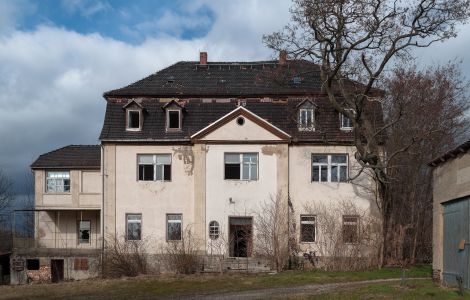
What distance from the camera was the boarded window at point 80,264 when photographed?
116ft

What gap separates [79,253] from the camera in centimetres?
3675

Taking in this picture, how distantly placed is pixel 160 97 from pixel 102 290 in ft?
43.4

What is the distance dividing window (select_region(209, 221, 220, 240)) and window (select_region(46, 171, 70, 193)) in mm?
10347

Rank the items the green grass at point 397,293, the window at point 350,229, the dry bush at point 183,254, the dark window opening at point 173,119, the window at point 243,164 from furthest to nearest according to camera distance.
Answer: the dark window opening at point 173,119 → the window at point 243,164 → the window at point 350,229 → the dry bush at point 183,254 → the green grass at point 397,293

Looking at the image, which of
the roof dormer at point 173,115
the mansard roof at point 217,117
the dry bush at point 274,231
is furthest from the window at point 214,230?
the roof dormer at point 173,115

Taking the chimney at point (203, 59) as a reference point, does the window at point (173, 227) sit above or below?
below

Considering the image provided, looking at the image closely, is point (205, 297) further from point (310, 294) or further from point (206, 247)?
point (206, 247)

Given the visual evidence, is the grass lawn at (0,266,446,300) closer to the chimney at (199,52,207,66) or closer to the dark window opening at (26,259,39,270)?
the dark window opening at (26,259,39,270)

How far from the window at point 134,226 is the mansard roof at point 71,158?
5529 mm

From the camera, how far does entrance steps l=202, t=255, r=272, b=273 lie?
31.5 meters

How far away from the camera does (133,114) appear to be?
34906mm

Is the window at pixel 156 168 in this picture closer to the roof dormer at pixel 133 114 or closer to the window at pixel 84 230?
the roof dormer at pixel 133 114

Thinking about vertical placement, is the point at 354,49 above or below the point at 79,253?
above

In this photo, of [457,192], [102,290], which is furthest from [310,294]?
[102,290]
